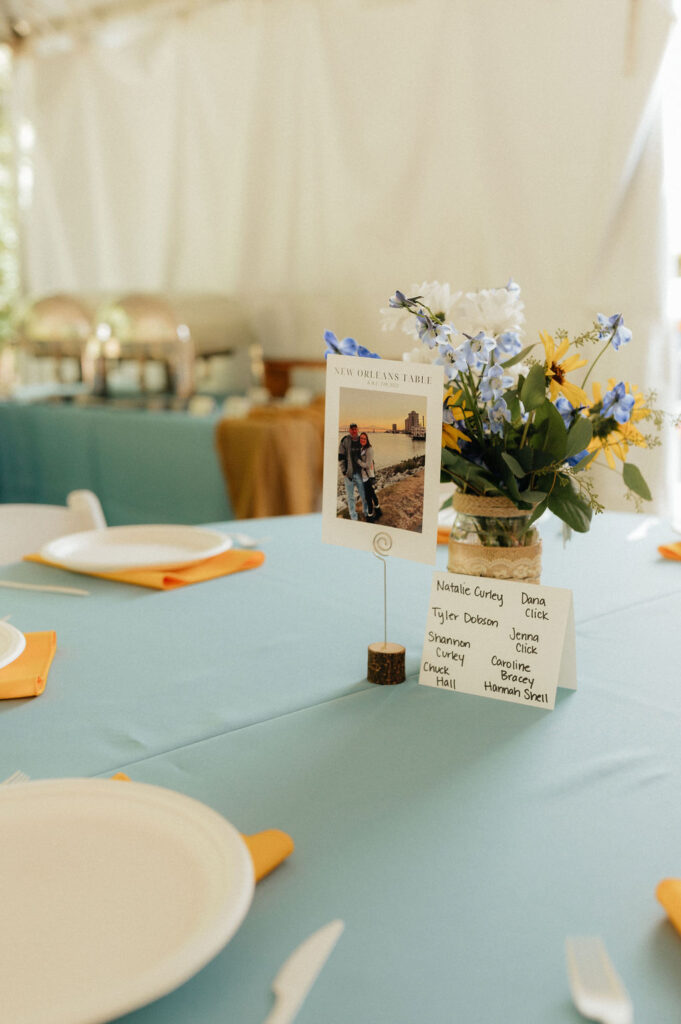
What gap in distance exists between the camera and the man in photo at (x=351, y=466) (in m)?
0.76

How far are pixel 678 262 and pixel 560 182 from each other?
39cm

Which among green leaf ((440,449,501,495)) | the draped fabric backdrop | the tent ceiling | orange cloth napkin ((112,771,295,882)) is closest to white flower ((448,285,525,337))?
green leaf ((440,449,501,495))

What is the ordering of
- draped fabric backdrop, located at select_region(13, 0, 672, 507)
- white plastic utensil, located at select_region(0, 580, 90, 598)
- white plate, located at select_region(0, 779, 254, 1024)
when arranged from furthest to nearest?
draped fabric backdrop, located at select_region(13, 0, 672, 507) → white plastic utensil, located at select_region(0, 580, 90, 598) → white plate, located at select_region(0, 779, 254, 1024)

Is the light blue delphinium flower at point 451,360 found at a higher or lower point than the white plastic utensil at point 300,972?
higher

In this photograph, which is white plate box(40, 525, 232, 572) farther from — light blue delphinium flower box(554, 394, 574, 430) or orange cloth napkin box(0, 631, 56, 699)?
light blue delphinium flower box(554, 394, 574, 430)

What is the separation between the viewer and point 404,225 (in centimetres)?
285

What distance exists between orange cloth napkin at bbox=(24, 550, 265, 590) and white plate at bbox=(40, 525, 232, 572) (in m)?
0.01

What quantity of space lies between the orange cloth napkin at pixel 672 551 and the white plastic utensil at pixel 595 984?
2.66 ft

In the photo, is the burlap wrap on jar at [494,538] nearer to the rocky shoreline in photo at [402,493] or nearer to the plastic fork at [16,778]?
the rocky shoreline in photo at [402,493]

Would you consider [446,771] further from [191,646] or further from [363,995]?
[191,646]

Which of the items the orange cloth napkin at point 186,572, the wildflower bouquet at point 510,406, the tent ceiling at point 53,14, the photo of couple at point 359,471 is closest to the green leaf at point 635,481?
the wildflower bouquet at point 510,406

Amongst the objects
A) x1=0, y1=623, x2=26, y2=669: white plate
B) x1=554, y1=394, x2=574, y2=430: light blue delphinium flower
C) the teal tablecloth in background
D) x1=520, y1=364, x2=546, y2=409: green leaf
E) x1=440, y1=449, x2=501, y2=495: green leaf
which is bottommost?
the teal tablecloth in background

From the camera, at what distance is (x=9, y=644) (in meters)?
0.80

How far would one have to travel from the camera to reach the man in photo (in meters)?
0.76
